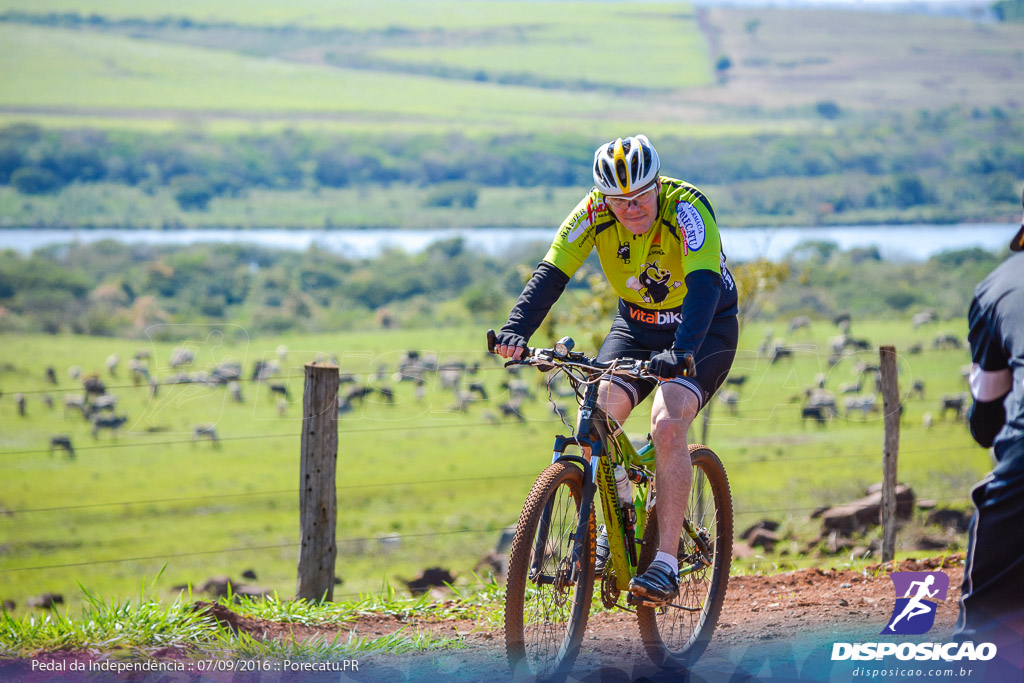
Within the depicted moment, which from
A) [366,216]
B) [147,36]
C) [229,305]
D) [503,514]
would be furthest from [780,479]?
[147,36]

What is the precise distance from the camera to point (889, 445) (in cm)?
780

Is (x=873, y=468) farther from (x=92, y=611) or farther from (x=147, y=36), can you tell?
(x=147, y=36)

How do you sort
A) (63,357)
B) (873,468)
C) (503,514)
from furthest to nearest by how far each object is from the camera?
(63,357) → (873,468) → (503,514)

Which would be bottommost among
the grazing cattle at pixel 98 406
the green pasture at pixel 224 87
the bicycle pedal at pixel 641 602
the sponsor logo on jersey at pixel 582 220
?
the grazing cattle at pixel 98 406

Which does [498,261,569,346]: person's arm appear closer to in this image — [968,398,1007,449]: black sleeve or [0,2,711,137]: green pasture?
[968,398,1007,449]: black sleeve

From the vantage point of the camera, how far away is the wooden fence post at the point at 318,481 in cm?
637

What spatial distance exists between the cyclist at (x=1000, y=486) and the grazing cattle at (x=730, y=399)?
130 ft

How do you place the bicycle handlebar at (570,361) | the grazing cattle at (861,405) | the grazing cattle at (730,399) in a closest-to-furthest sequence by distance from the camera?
the bicycle handlebar at (570,361) < the grazing cattle at (861,405) < the grazing cattle at (730,399)

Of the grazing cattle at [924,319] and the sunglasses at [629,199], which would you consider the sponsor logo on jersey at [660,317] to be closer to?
the sunglasses at [629,199]

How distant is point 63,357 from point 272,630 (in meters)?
77.2

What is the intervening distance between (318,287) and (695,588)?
116 meters

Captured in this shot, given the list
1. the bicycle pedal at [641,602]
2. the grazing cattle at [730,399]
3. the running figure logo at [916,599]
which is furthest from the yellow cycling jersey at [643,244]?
the grazing cattle at [730,399]

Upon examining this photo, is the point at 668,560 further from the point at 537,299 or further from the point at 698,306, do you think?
the point at 537,299

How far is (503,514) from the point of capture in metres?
35.3
